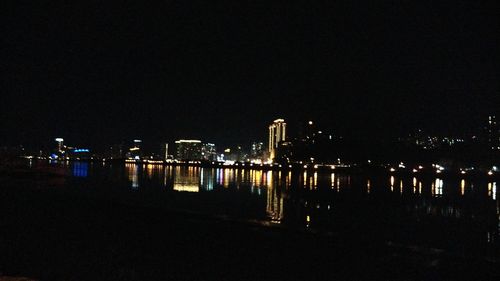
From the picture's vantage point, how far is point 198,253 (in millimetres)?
11750

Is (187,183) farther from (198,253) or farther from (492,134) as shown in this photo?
(492,134)

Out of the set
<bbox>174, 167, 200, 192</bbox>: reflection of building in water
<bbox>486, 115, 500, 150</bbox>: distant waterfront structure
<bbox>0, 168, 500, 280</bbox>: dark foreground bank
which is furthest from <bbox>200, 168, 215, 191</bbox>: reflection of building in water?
<bbox>486, 115, 500, 150</bbox>: distant waterfront structure

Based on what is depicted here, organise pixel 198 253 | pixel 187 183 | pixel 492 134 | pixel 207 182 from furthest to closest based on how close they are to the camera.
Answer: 1. pixel 492 134
2. pixel 207 182
3. pixel 187 183
4. pixel 198 253

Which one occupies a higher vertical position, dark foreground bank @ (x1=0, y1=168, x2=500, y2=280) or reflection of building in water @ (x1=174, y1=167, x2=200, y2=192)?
dark foreground bank @ (x1=0, y1=168, x2=500, y2=280)

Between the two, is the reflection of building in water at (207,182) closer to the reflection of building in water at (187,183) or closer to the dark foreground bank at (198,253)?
the reflection of building in water at (187,183)

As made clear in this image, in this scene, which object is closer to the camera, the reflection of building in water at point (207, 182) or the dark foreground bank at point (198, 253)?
the dark foreground bank at point (198, 253)

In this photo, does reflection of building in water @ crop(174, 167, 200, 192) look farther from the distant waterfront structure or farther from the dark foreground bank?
the distant waterfront structure

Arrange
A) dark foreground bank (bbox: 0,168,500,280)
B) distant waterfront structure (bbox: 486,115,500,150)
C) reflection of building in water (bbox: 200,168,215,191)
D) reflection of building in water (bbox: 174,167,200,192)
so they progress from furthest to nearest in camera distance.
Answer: distant waterfront structure (bbox: 486,115,500,150)
reflection of building in water (bbox: 200,168,215,191)
reflection of building in water (bbox: 174,167,200,192)
dark foreground bank (bbox: 0,168,500,280)

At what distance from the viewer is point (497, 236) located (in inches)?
715

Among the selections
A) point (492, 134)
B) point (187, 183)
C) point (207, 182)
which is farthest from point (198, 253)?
point (492, 134)

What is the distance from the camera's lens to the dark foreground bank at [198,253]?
9766mm

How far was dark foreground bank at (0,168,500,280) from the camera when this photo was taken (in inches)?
384

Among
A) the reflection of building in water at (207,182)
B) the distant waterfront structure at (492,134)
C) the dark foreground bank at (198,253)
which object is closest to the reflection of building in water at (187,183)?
the reflection of building in water at (207,182)

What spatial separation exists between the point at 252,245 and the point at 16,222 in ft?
25.2
